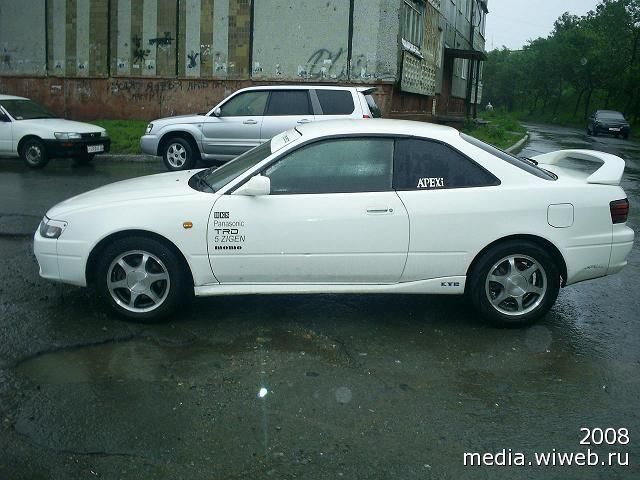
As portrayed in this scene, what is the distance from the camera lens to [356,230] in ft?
17.4

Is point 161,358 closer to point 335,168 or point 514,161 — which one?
point 335,168

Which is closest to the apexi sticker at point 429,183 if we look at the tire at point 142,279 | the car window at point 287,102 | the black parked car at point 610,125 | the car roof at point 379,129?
the car roof at point 379,129

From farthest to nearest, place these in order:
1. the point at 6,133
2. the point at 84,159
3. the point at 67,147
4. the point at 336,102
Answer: the point at 84,159 → the point at 6,133 → the point at 67,147 → the point at 336,102

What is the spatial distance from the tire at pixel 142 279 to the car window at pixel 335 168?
0.91m

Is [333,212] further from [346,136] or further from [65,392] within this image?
[65,392]

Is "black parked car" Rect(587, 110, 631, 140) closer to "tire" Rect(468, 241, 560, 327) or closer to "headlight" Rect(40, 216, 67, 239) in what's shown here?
"tire" Rect(468, 241, 560, 327)

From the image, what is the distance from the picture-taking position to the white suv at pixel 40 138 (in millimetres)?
14695

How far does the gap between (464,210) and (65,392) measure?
2893 millimetres

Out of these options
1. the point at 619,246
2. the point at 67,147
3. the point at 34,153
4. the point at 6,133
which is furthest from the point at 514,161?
the point at 6,133

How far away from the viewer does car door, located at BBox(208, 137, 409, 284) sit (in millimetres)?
5301

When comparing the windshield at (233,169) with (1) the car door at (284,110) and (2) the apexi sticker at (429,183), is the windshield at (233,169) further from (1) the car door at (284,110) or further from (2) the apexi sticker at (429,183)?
(1) the car door at (284,110)

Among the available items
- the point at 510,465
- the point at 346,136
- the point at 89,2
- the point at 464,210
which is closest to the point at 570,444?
the point at 510,465

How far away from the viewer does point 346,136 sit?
5.54 m

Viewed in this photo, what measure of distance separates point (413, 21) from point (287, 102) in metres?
11.7
